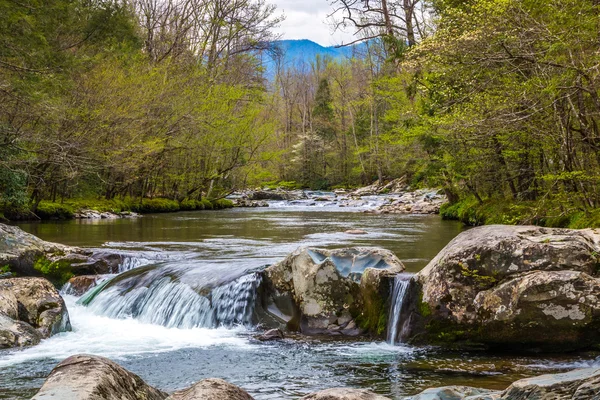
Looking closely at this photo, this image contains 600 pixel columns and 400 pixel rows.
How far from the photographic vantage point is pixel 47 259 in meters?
10.3

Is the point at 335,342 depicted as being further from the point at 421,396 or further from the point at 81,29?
the point at 81,29

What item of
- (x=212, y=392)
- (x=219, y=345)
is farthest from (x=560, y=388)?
(x=219, y=345)

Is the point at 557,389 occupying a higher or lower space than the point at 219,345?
higher

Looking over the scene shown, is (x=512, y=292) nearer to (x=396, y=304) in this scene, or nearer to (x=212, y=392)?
(x=396, y=304)

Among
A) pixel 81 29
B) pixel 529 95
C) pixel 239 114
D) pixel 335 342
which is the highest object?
pixel 81 29

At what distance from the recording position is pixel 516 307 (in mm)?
6465

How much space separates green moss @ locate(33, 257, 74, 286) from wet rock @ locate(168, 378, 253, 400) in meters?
7.33

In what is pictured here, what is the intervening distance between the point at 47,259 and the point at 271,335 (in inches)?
210

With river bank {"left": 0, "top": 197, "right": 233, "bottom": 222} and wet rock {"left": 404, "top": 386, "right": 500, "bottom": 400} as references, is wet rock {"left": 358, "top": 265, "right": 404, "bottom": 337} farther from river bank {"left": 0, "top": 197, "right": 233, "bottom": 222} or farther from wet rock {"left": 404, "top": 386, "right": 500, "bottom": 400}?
river bank {"left": 0, "top": 197, "right": 233, "bottom": 222}

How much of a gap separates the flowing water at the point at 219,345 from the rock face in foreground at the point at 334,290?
34cm

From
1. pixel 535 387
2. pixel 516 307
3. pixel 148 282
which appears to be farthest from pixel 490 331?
pixel 148 282

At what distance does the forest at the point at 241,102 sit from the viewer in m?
10.1

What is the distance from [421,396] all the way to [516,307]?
292 cm

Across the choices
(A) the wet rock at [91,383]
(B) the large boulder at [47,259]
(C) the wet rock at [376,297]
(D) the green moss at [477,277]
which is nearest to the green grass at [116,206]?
(B) the large boulder at [47,259]
